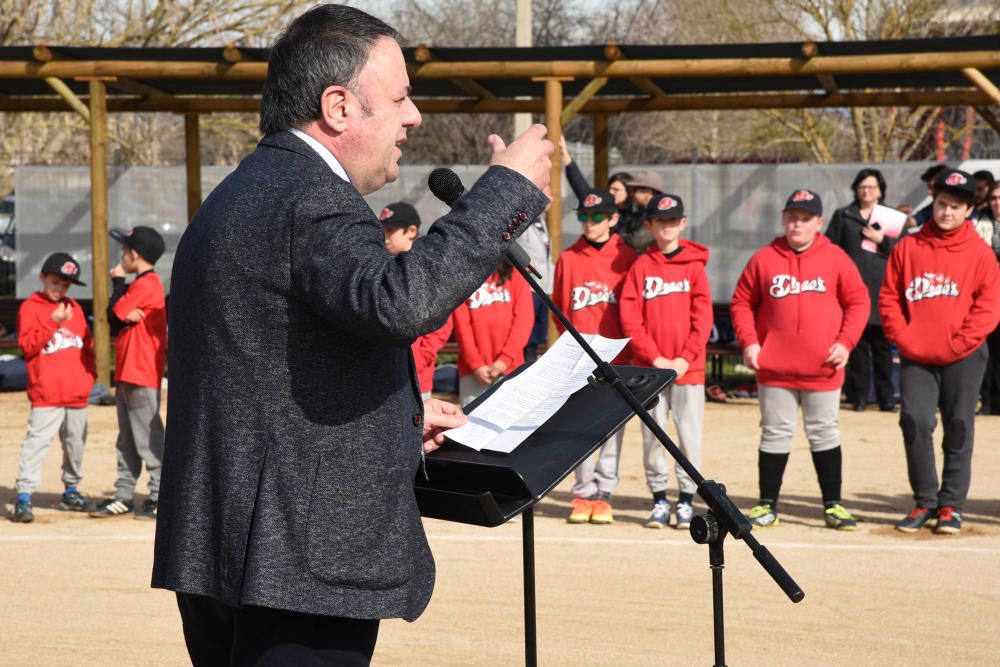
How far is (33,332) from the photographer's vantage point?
26.5 feet

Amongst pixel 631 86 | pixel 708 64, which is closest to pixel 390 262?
pixel 708 64

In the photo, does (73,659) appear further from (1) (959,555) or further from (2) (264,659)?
(1) (959,555)

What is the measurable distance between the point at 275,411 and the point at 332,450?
122 mm

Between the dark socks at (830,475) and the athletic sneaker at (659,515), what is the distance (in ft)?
2.98

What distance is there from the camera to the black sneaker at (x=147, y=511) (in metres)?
8.02

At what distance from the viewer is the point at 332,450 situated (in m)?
2.37

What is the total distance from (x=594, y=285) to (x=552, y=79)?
17.3ft

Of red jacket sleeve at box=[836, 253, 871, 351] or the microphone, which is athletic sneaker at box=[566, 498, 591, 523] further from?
the microphone

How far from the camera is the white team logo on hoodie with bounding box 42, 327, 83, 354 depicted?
8.15 metres

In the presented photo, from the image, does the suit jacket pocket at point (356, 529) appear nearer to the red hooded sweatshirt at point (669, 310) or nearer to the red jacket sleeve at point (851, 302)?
the red hooded sweatshirt at point (669, 310)

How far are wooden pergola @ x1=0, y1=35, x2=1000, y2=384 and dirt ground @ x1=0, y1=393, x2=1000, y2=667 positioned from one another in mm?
5010

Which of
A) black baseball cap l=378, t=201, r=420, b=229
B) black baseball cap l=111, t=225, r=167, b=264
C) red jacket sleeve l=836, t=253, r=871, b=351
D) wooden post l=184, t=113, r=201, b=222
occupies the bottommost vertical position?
red jacket sleeve l=836, t=253, r=871, b=351

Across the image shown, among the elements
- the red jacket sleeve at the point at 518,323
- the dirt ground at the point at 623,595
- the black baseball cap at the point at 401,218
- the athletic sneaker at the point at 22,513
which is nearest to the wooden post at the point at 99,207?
the dirt ground at the point at 623,595

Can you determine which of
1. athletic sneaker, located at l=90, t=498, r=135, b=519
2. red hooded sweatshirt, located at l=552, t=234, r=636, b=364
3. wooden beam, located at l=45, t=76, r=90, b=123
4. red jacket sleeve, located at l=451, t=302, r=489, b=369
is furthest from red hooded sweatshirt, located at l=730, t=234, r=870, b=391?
wooden beam, located at l=45, t=76, r=90, b=123
